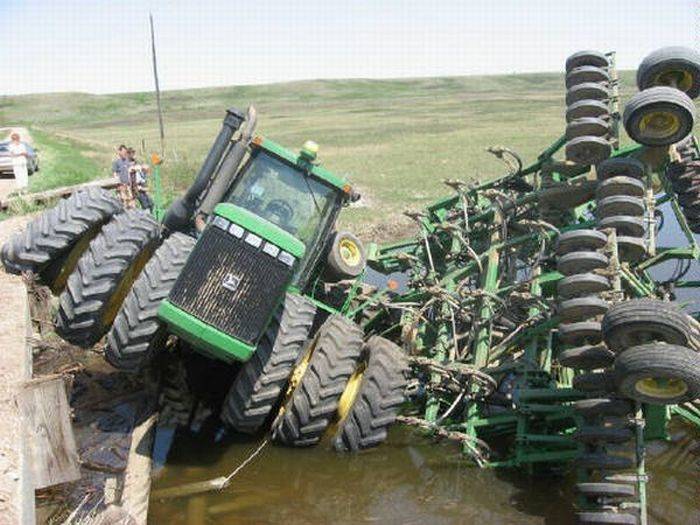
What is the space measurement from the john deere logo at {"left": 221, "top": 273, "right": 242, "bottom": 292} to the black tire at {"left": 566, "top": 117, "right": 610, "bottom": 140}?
462 cm

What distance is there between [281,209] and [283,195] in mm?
166

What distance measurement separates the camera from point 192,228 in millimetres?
9102

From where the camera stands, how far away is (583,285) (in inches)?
282

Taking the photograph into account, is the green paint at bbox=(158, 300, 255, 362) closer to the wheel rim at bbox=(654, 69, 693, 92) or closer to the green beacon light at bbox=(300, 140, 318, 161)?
the green beacon light at bbox=(300, 140, 318, 161)

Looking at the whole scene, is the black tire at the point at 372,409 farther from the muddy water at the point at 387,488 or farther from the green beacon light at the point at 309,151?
the green beacon light at the point at 309,151

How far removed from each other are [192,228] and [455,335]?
338cm

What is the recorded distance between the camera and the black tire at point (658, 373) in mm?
6129

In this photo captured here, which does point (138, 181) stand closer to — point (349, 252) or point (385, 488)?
point (349, 252)

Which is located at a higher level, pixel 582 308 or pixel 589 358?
pixel 582 308

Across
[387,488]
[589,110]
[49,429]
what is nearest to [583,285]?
[387,488]

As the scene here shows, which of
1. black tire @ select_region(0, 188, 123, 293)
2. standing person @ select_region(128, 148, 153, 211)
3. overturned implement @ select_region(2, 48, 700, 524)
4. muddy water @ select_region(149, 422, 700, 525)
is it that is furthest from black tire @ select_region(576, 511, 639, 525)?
standing person @ select_region(128, 148, 153, 211)

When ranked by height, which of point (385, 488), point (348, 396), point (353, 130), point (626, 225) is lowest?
point (385, 488)

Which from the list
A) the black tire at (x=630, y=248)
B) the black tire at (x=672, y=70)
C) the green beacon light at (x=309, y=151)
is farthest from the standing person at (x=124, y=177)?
the black tire at (x=630, y=248)

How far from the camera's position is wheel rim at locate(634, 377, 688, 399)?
6.41 m
